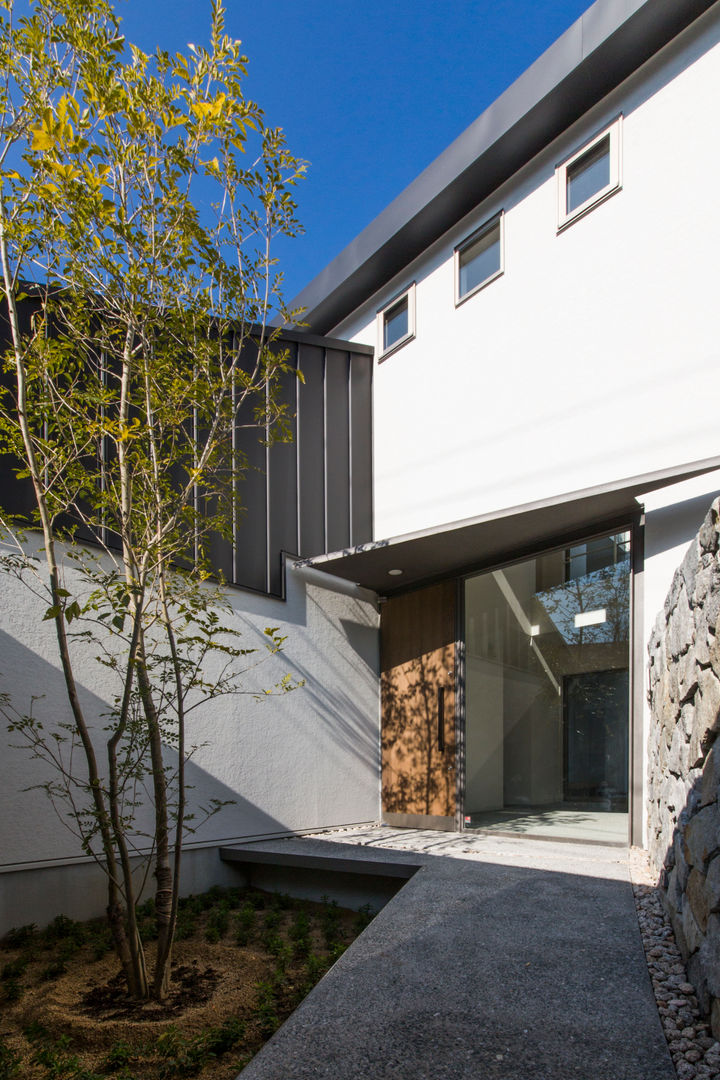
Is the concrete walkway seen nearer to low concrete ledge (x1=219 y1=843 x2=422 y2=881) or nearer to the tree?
low concrete ledge (x1=219 y1=843 x2=422 y2=881)

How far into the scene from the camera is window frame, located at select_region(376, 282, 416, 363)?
26.4 ft

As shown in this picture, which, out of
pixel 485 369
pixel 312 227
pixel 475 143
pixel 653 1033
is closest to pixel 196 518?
pixel 653 1033

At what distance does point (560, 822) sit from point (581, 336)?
4166mm

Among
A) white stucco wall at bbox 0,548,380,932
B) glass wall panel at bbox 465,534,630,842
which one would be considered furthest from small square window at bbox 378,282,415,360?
glass wall panel at bbox 465,534,630,842

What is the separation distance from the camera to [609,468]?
18.8ft

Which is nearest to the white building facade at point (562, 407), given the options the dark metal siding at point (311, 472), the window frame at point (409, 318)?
the window frame at point (409, 318)

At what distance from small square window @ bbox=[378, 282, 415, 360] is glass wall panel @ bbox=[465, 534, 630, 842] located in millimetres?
3148

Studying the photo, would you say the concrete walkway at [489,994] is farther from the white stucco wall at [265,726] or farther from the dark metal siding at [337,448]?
the dark metal siding at [337,448]

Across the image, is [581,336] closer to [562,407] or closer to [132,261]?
[562,407]

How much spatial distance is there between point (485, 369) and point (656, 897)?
4863 millimetres

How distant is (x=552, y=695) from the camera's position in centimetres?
586

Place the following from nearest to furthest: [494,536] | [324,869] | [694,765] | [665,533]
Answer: [694,765] → [665,533] → [324,869] → [494,536]

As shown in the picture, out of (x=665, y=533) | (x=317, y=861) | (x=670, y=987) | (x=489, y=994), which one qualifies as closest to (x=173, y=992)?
(x=489, y=994)

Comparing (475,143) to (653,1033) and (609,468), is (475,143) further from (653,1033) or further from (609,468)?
(653,1033)
